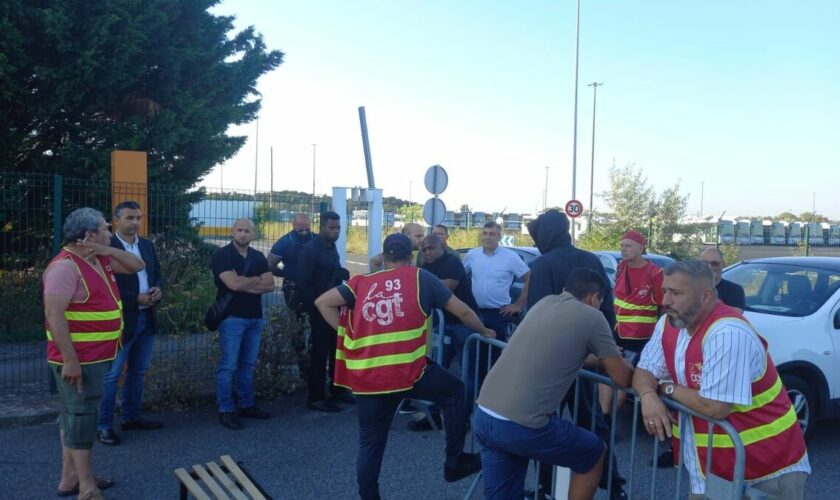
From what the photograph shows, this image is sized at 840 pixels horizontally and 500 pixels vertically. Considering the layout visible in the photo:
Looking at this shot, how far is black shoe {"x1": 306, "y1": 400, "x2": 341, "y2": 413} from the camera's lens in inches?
269

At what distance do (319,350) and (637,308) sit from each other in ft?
10.2

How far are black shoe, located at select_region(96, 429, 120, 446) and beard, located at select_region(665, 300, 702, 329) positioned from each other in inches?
185

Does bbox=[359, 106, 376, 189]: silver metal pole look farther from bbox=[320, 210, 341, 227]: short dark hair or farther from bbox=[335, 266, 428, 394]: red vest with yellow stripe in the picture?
bbox=[335, 266, 428, 394]: red vest with yellow stripe

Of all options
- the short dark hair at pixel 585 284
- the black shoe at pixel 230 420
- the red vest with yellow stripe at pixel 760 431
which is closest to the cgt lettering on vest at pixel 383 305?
the short dark hair at pixel 585 284

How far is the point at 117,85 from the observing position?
1156cm

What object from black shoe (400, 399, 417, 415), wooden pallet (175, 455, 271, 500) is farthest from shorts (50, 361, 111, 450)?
black shoe (400, 399, 417, 415)

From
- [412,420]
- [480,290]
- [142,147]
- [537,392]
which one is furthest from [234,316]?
[142,147]

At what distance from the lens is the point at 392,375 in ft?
13.4

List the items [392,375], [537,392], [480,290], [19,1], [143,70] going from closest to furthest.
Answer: [537,392], [392,375], [480,290], [19,1], [143,70]

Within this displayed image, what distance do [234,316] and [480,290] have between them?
2554 mm

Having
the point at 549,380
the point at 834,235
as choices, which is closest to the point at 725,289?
the point at 549,380

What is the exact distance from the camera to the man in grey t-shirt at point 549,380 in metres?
3.26

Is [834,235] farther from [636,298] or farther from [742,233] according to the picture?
[636,298]

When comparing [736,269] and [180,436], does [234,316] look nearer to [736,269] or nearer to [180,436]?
[180,436]
